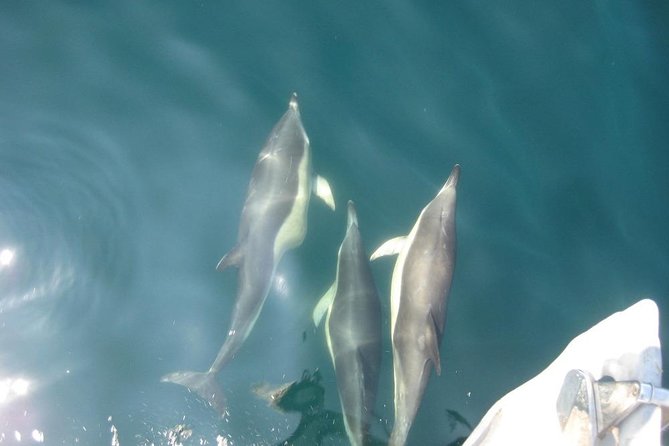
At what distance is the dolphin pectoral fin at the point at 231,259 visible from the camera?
6531 mm

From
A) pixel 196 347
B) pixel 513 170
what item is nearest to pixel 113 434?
pixel 196 347

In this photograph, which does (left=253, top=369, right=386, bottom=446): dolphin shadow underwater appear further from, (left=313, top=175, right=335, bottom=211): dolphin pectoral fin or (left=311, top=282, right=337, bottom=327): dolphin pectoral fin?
(left=313, top=175, right=335, bottom=211): dolphin pectoral fin

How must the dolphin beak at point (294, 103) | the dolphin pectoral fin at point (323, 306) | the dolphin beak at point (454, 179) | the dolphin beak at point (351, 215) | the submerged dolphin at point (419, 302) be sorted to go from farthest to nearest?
1. the dolphin beak at point (294, 103)
2. the dolphin beak at point (351, 215)
3. the dolphin beak at point (454, 179)
4. the dolphin pectoral fin at point (323, 306)
5. the submerged dolphin at point (419, 302)

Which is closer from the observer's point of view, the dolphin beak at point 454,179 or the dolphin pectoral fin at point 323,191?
the dolphin beak at point 454,179

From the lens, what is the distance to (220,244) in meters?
7.18

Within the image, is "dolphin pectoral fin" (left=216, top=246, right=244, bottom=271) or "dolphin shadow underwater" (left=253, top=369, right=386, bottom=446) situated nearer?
"dolphin shadow underwater" (left=253, top=369, right=386, bottom=446)

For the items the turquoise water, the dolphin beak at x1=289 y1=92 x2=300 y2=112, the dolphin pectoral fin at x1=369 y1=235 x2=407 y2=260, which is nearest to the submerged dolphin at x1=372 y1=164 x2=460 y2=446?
the dolphin pectoral fin at x1=369 y1=235 x2=407 y2=260

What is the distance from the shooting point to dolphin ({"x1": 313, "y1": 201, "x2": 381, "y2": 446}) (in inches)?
235

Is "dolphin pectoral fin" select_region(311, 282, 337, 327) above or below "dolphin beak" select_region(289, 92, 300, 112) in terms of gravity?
below

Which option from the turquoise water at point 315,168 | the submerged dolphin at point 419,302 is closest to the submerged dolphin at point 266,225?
the turquoise water at point 315,168

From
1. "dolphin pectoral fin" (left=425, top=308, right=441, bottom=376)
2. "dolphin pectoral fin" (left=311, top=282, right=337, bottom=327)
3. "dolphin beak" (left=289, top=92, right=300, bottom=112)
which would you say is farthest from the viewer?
"dolphin beak" (left=289, top=92, right=300, bottom=112)

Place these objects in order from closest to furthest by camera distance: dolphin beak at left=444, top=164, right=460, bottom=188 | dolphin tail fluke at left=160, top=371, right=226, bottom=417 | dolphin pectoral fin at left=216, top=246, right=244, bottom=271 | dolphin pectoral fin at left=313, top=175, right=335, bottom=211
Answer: dolphin tail fluke at left=160, top=371, right=226, bottom=417, dolphin pectoral fin at left=216, top=246, right=244, bottom=271, dolphin beak at left=444, top=164, right=460, bottom=188, dolphin pectoral fin at left=313, top=175, right=335, bottom=211

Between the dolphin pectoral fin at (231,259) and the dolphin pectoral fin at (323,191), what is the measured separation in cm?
133

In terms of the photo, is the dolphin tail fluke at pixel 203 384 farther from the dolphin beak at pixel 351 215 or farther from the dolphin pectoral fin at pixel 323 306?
the dolphin beak at pixel 351 215
